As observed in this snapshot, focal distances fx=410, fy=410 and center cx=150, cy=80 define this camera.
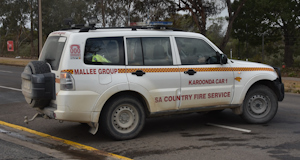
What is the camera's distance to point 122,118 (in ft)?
22.7

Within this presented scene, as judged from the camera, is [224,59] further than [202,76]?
Yes

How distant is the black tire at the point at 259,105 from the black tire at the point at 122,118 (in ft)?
7.39

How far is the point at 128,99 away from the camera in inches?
271

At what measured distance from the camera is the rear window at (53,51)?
6746 mm

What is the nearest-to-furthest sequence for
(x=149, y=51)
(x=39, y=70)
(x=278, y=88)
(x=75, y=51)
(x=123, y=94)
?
1. (x=75, y=51)
2. (x=39, y=70)
3. (x=123, y=94)
4. (x=149, y=51)
5. (x=278, y=88)

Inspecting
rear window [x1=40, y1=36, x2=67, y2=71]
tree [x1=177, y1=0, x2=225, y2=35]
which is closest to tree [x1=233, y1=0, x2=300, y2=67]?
tree [x1=177, y1=0, x2=225, y2=35]

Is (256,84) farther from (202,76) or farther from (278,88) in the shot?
(202,76)

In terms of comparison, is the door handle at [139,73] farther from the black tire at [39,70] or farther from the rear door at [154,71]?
the black tire at [39,70]

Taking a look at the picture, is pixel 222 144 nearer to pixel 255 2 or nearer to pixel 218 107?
pixel 218 107

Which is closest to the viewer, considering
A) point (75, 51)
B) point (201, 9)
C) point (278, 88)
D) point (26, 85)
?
point (75, 51)

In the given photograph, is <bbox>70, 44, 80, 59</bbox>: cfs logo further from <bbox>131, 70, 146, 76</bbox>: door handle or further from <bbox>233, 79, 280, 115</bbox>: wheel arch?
<bbox>233, 79, 280, 115</bbox>: wheel arch

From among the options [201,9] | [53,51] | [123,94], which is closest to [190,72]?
[123,94]

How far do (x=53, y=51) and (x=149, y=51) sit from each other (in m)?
1.64

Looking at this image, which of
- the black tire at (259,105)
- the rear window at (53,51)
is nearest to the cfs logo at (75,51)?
the rear window at (53,51)
